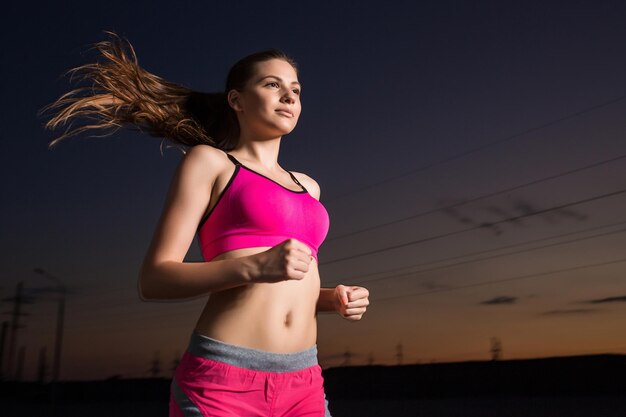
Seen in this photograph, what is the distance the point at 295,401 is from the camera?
7.84 ft

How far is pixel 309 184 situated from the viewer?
9.70ft

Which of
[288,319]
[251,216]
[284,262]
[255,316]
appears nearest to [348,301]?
[288,319]

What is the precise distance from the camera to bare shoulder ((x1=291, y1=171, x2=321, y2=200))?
293 cm

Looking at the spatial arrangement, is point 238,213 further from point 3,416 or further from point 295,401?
point 3,416

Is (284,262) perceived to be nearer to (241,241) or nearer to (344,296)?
(241,241)

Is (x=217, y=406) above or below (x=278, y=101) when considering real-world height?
below

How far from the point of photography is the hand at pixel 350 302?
253 cm

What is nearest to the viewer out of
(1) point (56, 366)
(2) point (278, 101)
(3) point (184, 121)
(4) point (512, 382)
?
(2) point (278, 101)

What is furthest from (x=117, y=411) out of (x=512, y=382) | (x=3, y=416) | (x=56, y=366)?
(x=512, y=382)

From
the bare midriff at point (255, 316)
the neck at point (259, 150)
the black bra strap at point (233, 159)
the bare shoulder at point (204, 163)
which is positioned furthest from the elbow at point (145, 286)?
the neck at point (259, 150)

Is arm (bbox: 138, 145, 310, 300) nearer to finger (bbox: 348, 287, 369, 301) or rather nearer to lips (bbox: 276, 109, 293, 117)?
lips (bbox: 276, 109, 293, 117)

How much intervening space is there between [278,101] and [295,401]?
1.03 meters

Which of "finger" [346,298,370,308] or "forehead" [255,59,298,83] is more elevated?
"forehead" [255,59,298,83]

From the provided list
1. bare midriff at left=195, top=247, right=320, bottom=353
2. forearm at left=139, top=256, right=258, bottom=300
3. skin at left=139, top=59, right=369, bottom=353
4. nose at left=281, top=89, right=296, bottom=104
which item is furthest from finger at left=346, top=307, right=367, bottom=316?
nose at left=281, top=89, right=296, bottom=104
